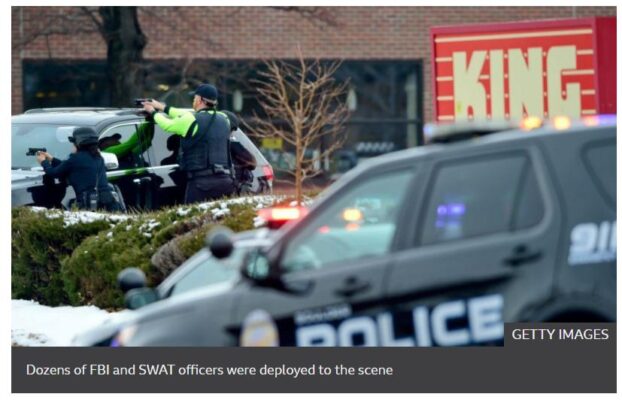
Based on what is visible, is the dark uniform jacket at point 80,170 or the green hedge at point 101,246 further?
the dark uniform jacket at point 80,170

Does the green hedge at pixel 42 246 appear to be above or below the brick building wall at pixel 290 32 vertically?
below

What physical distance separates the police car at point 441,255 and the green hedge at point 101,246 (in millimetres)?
2814

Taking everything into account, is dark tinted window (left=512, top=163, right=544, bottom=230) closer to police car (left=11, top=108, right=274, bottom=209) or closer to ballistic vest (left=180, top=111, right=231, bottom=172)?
ballistic vest (left=180, top=111, right=231, bottom=172)

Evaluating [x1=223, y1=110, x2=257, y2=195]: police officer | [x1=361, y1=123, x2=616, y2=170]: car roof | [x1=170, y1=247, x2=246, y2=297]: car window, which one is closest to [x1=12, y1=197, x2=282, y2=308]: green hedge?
[x1=223, y1=110, x2=257, y2=195]: police officer

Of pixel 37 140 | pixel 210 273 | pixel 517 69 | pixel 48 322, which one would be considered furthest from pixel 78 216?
pixel 517 69

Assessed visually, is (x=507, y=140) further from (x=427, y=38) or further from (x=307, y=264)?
(x=427, y=38)

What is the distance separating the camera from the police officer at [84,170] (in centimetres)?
1066

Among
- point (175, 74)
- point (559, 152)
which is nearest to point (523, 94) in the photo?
point (559, 152)

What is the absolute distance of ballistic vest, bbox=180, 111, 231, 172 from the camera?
1025cm

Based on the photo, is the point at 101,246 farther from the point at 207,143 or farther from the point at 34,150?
the point at 34,150

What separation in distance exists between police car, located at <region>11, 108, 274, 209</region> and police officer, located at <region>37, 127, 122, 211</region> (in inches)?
4.0

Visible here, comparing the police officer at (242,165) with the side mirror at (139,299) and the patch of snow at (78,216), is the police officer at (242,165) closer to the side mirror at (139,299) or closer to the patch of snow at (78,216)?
the patch of snow at (78,216)

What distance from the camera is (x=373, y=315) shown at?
6.26 m

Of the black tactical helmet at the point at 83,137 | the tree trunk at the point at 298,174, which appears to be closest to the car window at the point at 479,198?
the tree trunk at the point at 298,174
